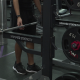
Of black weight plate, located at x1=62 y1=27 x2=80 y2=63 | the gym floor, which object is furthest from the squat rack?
the gym floor

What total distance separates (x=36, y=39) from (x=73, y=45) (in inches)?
15.6

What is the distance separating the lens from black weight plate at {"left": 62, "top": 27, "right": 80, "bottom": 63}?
225cm

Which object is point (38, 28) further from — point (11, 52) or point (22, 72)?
point (22, 72)

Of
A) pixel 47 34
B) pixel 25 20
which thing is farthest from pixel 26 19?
pixel 47 34

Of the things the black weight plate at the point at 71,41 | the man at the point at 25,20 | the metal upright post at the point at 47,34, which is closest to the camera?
the metal upright post at the point at 47,34

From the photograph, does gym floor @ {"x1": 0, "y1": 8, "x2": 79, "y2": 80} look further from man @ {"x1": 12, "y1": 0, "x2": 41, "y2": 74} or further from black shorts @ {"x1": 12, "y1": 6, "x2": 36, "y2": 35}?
black shorts @ {"x1": 12, "y1": 6, "x2": 36, "y2": 35}

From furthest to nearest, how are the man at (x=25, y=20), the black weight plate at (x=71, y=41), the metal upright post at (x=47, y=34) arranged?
the man at (x=25, y=20)
the black weight plate at (x=71, y=41)
the metal upright post at (x=47, y=34)

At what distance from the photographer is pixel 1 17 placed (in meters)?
4.39

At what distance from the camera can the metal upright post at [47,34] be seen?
2.12 meters

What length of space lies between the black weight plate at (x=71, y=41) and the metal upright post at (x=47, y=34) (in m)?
0.24

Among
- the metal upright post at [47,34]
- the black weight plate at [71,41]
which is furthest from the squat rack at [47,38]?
the black weight plate at [71,41]

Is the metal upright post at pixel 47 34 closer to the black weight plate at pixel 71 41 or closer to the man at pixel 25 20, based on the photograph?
the black weight plate at pixel 71 41

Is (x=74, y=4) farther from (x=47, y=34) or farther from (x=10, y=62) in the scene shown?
(x=10, y=62)

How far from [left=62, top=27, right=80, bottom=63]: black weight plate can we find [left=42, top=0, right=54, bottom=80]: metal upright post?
0.78 feet
